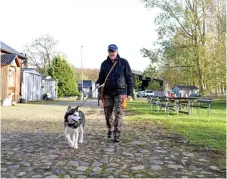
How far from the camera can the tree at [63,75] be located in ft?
154

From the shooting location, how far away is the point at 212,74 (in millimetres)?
29984

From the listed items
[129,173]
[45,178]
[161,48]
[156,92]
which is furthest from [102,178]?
[156,92]

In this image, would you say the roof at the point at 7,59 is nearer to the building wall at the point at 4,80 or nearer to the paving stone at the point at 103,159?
the building wall at the point at 4,80

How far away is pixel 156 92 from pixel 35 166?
62324 millimetres

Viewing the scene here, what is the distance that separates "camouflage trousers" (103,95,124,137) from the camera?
6.99m

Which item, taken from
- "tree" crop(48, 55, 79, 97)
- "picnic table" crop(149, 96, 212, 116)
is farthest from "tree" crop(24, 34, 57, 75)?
"picnic table" crop(149, 96, 212, 116)

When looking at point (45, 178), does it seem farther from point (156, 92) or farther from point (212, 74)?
point (156, 92)

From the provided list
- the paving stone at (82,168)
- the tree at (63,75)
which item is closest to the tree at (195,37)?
the tree at (63,75)

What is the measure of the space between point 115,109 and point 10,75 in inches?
849

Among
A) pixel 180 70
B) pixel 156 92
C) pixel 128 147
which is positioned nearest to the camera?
pixel 128 147

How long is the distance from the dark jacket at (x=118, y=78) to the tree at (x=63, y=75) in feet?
132

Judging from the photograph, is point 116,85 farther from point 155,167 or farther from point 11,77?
point 11,77

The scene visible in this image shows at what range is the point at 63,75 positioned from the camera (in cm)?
4728

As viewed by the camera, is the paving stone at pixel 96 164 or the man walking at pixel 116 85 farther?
the man walking at pixel 116 85
